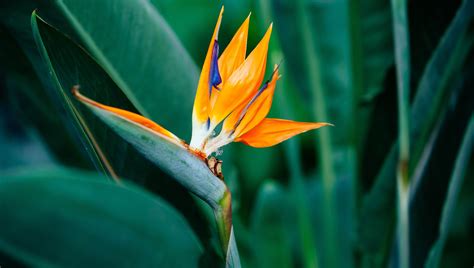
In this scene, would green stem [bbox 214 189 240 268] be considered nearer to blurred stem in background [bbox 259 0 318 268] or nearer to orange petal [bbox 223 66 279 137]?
orange petal [bbox 223 66 279 137]

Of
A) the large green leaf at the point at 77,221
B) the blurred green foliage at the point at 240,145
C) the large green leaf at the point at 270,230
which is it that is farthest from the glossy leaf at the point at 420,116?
the large green leaf at the point at 77,221

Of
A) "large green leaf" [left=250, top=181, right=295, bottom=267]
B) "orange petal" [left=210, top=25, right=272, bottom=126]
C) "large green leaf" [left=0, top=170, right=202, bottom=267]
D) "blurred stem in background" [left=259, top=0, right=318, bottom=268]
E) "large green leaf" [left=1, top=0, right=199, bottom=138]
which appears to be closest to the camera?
"large green leaf" [left=0, top=170, right=202, bottom=267]

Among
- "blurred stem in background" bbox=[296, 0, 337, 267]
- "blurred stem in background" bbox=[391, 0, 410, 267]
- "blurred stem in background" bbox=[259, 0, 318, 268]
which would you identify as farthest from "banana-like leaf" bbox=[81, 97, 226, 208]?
"blurred stem in background" bbox=[296, 0, 337, 267]

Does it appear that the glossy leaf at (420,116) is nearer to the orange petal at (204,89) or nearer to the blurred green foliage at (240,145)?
the blurred green foliage at (240,145)

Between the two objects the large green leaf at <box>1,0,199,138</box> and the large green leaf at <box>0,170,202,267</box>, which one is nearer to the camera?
the large green leaf at <box>0,170,202,267</box>

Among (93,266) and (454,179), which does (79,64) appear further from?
(454,179)

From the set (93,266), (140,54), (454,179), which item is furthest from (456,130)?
(93,266)

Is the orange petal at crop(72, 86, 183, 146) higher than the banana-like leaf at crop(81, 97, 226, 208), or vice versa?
Answer: the orange petal at crop(72, 86, 183, 146)

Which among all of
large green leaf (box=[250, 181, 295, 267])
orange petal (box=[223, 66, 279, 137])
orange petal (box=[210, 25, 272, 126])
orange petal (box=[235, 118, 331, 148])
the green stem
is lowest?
large green leaf (box=[250, 181, 295, 267])

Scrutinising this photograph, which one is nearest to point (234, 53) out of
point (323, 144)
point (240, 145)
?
point (323, 144)
